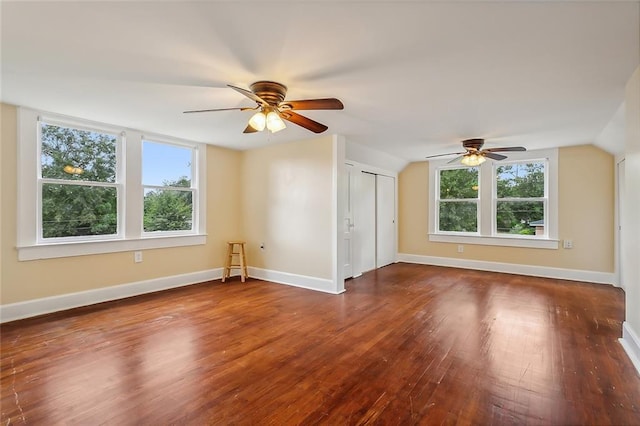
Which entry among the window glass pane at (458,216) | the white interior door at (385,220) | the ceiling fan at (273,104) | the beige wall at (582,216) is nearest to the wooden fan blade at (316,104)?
the ceiling fan at (273,104)

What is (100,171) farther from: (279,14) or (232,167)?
(279,14)

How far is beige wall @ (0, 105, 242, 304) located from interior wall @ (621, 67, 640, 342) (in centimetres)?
510

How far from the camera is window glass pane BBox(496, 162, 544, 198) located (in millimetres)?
5398

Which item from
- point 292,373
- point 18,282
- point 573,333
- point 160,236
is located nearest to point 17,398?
point 292,373

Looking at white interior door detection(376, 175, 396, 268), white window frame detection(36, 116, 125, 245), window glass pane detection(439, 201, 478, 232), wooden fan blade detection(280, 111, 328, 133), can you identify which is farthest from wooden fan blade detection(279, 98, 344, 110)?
window glass pane detection(439, 201, 478, 232)

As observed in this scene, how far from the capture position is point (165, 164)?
455 cm

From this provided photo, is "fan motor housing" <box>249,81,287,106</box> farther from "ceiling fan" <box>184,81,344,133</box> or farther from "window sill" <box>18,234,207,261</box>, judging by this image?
"window sill" <box>18,234,207,261</box>

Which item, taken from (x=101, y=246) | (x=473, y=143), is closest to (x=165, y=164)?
(x=101, y=246)

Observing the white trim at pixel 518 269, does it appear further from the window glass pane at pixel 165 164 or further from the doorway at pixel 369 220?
the window glass pane at pixel 165 164

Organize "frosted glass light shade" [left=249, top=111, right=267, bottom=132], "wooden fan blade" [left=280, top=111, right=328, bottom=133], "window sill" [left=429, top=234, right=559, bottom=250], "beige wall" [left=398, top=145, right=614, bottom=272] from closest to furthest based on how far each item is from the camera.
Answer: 1. "frosted glass light shade" [left=249, top=111, right=267, bottom=132]
2. "wooden fan blade" [left=280, top=111, right=328, bottom=133]
3. "beige wall" [left=398, top=145, right=614, bottom=272]
4. "window sill" [left=429, top=234, right=559, bottom=250]

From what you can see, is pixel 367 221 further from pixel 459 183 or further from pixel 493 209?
pixel 493 209

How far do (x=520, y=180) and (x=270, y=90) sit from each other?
17.1ft

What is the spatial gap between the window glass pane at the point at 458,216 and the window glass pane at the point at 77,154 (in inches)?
238

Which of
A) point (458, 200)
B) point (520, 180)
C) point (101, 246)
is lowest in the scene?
point (101, 246)
